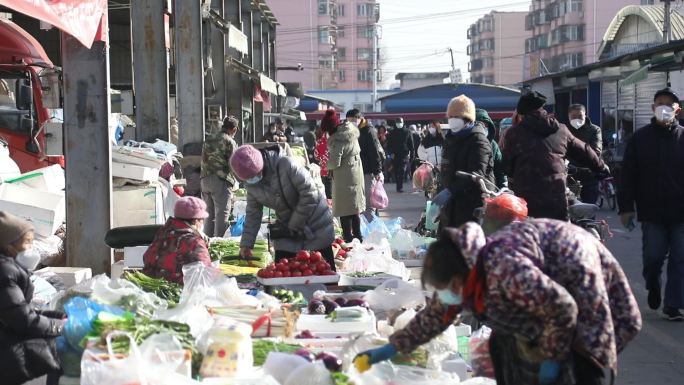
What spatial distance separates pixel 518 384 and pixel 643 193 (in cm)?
552

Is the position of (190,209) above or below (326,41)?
below

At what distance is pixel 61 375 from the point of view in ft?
19.2

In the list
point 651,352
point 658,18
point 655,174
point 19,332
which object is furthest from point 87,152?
point 658,18

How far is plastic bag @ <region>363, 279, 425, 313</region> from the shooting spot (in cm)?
762

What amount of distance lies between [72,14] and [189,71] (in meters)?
10.00

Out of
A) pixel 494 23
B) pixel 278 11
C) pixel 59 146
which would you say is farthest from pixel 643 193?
pixel 494 23

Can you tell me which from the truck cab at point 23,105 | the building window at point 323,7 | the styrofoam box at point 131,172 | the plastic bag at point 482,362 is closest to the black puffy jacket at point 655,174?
the plastic bag at point 482,362

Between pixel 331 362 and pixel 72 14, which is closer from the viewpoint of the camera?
pixel 331 362

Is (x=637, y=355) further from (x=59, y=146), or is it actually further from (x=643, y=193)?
(x=59, y=146)

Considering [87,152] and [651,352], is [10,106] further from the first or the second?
[651,352]

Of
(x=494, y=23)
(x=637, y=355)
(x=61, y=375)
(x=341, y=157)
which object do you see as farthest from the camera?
(x=494, y=23)

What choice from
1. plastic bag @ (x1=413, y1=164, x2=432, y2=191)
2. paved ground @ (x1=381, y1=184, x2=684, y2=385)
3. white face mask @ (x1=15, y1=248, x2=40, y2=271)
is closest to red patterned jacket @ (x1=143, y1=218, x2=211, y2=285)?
white face mask @ (x1=15, y1=248, x2=40, y2=271)

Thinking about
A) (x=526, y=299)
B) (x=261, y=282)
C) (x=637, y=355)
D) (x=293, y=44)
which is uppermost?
(x=293, y=44)

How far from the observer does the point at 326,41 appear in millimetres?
112875
